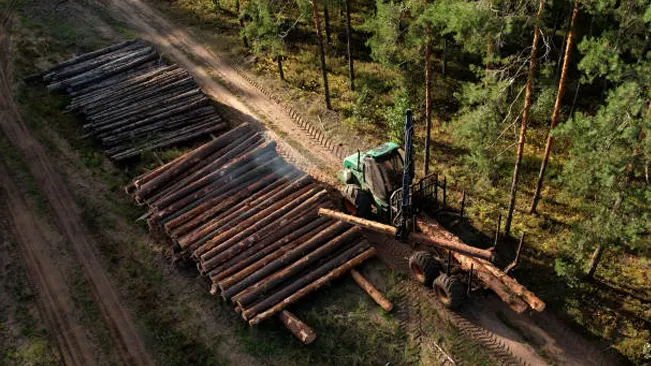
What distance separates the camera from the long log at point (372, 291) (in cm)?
1928

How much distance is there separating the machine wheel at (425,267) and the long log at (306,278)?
7.72 feet

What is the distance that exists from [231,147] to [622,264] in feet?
58.8

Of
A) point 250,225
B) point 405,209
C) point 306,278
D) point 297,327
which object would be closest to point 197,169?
point 250,225

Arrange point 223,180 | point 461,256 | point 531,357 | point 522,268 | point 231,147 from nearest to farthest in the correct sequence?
point 531,357, point 461,256, point 522,268, point 223,180, point 231,147

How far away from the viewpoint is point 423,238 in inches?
722

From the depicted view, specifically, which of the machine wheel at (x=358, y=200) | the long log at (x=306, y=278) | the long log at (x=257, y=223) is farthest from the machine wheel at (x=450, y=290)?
the long log at (x=257, y=223)

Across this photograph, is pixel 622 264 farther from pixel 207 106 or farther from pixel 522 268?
pixel 207 106

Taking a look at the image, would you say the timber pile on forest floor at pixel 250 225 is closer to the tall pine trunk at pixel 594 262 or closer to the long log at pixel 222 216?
the long log at pixel 222 216

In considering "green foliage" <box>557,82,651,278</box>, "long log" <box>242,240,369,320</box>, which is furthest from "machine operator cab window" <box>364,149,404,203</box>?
"green foliage" <box>557,82,651,278</box>

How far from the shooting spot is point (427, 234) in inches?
778

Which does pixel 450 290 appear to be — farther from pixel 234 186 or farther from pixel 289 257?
pixel 234 186

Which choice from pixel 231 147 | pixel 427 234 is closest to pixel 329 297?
pixel 427 234

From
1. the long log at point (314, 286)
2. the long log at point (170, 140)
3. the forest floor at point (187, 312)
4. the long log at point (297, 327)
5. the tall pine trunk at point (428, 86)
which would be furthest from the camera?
the long log at point (170, 140)

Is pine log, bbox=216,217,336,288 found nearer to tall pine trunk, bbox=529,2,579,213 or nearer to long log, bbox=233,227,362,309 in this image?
long log, bbox=233,227,362,309
